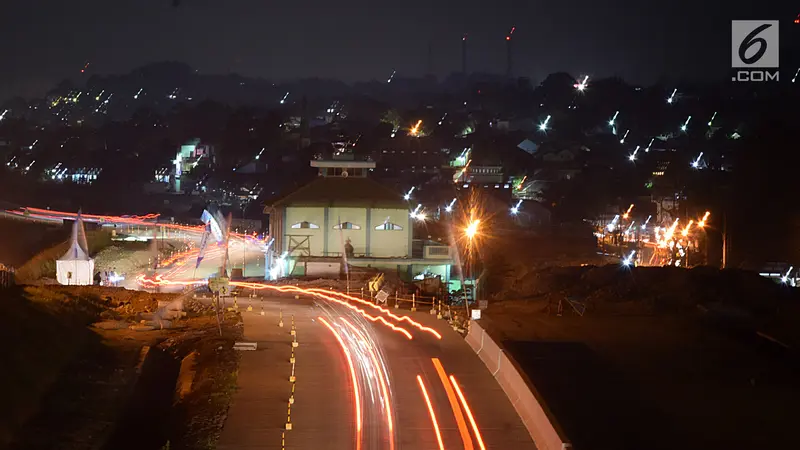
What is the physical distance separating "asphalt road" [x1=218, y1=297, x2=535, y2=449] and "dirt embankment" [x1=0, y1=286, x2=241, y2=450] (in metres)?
0.66

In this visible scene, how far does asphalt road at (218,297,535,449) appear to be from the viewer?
12219 mm

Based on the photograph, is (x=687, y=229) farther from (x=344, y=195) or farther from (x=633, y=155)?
(x=633, y=155)

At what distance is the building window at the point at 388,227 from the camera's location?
113ft

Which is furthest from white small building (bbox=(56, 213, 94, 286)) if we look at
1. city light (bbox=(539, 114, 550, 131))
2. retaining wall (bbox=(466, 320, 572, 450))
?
city light (bbox=(539, 114, 550, 131))

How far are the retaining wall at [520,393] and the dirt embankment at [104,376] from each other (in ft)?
15.3

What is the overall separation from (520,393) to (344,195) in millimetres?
21854

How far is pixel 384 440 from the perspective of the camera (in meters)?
12.1

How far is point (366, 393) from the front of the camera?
14492 millimetres

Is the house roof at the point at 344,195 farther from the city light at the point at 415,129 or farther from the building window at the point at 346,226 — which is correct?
the city light at the point at 415,129

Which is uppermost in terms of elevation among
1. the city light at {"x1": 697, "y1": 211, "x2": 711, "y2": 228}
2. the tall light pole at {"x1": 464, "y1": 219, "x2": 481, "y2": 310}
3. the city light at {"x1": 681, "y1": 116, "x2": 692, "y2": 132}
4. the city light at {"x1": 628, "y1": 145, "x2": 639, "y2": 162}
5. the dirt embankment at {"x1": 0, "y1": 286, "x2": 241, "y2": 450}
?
the city light at {"x1": 681, "y1": 116, "x2": 692, "y2": 132}

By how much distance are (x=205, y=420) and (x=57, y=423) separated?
3.52 m

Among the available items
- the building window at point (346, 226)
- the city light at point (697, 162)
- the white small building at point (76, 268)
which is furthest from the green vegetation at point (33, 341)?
the city light at point (697, 162)

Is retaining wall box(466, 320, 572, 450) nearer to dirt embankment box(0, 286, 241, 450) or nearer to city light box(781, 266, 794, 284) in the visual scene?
dirt embankment box(0, 286, 241, 450)

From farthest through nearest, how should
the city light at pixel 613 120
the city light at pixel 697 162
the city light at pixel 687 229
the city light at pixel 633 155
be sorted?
the city light at pixel 613 120
the city light at pixel 633 155
the city light at pixel 697 162
the city light at pixel 687 229
